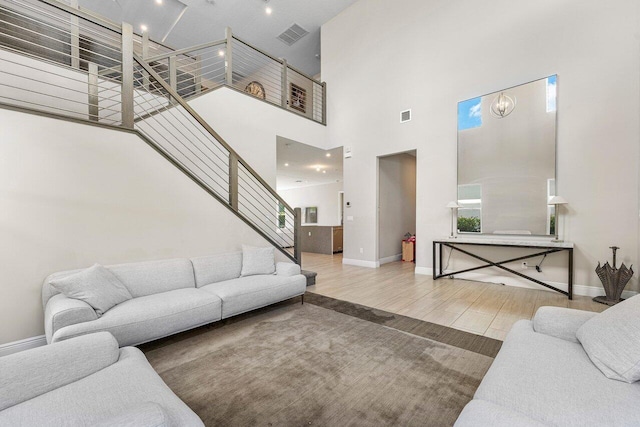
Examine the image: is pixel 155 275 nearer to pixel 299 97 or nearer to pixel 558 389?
pixel 558 389

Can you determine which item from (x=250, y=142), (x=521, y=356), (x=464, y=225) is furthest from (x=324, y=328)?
(x=250, y=142)

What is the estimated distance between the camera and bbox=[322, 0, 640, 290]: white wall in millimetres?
3449

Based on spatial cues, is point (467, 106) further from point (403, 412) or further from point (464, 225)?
point (403, 412)

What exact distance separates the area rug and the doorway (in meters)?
3.64

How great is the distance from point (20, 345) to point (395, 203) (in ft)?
20.7

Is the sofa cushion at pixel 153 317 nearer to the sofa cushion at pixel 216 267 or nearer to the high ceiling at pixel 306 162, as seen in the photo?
the sofa cushion at pixel 216 267

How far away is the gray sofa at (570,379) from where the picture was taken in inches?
35.1

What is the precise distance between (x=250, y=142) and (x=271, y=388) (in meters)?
4.14

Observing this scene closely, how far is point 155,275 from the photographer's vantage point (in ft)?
9.18

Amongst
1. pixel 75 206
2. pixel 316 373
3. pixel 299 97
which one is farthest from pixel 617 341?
pixel 299 97

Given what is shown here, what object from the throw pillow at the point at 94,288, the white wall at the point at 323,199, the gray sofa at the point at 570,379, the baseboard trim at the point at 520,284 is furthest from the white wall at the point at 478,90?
the white wall at the point at 323,199

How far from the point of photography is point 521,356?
1.31m

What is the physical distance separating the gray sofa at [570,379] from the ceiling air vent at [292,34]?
25.2ft

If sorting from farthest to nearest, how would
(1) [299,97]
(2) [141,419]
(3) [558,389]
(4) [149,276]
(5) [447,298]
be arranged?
(1) [299,97]
(5) [447,298]
(4) [149,276]
(3) [558,389]
(2) [141,419]
